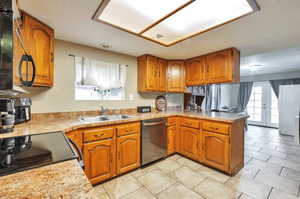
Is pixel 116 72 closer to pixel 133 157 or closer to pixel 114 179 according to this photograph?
pixel 133 157

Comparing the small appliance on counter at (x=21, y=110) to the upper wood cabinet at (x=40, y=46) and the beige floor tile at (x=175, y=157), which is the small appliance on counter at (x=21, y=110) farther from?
the beige floor tile at (x=175, y=157)

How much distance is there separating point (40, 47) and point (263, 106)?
24.1 ft

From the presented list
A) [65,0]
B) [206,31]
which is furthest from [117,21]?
[206,31]

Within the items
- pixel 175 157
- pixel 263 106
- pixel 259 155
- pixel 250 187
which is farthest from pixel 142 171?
pixel 263 106

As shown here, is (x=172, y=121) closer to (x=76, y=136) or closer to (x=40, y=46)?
(x=76, y=136)

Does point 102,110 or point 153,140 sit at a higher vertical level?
point 102,110

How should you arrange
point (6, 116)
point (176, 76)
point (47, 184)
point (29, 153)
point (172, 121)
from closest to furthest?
point (47, 184) → point (29, 153) → point (6, 116) → point (172, 121) → point (176, 76)

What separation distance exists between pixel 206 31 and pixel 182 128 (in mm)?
1708

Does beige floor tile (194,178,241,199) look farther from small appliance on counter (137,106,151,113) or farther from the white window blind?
the white window blind

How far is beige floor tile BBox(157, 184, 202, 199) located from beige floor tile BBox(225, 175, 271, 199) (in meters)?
0.56

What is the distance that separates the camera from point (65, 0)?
123 centimetres

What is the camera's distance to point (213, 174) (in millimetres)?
2031

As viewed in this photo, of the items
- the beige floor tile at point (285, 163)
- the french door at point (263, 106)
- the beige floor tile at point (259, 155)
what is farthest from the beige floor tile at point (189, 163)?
the french door at point (263, 106)

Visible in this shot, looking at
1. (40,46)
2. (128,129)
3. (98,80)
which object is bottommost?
(128,129)
